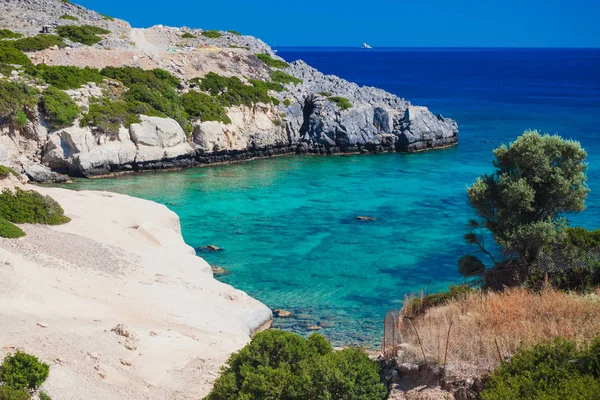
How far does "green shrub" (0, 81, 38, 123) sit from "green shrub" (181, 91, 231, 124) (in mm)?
13002

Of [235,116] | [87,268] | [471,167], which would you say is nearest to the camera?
[87,268]

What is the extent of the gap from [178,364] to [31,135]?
36.1m

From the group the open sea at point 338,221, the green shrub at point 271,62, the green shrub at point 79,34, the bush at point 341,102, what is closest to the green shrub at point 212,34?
the green shrub at point 271,62

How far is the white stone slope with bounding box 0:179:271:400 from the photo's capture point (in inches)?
593

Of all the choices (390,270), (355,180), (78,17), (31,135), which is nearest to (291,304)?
(390,270)

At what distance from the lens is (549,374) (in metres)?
10.8

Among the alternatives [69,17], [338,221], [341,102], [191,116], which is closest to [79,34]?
[69,17]

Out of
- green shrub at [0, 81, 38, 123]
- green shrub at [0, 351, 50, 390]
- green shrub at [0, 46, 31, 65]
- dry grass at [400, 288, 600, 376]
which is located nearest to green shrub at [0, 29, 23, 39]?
green shrub at [0, 46, 31, 65]

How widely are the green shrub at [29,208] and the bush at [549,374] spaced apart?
20286 mm

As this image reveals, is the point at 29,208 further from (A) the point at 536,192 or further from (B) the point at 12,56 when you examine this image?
(B) the point at 12,56

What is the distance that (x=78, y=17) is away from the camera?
75.4 m

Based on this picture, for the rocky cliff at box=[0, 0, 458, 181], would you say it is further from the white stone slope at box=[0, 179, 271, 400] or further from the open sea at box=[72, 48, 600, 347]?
the white stone slope at box=[0, 179, 271, 400]

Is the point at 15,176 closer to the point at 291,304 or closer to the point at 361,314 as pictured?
the point at 291,304

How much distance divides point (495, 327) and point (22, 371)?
31.0ft
